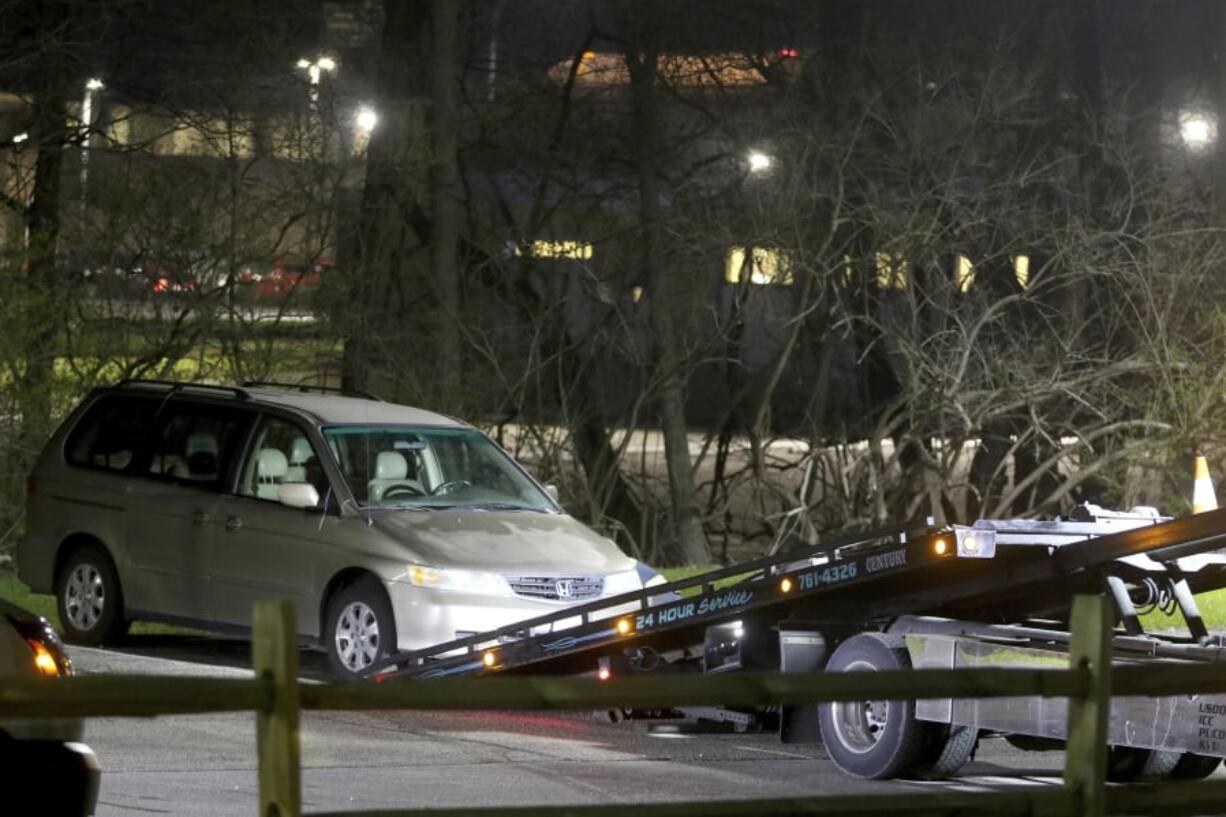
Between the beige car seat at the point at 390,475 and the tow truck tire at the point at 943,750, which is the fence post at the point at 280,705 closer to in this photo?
the tow truck tire at the point at 943,750

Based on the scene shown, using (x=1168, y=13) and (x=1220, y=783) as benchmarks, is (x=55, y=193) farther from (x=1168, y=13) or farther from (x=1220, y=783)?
(x=1220, y=783)

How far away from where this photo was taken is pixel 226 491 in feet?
44.7

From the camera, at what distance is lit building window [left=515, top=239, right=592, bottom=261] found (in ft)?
87.3

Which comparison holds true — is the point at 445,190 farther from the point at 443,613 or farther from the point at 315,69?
the point at 443,613

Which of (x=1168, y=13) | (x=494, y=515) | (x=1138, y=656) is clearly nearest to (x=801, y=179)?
(x=1168, y=13)

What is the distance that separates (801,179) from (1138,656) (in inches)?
603

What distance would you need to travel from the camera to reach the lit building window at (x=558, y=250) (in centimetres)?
2660

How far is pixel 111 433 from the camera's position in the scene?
569 inches

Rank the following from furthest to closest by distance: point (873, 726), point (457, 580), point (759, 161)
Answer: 1. point (759, 161)
2. point (457, 580)
3. point (873, 726)

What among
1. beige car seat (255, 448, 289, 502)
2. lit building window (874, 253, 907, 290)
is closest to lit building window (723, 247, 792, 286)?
lit building window (874, 253, 907, 290)

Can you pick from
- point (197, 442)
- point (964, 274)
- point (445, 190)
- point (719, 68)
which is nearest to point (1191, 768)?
point (197, 442)

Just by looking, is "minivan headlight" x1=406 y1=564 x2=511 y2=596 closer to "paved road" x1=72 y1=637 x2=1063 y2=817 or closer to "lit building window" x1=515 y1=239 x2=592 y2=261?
"paved road" x1=72 y1=637 x2=1063 y2=817

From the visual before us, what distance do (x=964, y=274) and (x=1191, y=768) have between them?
14.2 m

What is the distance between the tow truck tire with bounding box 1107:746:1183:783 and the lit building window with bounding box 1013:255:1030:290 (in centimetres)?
1389
